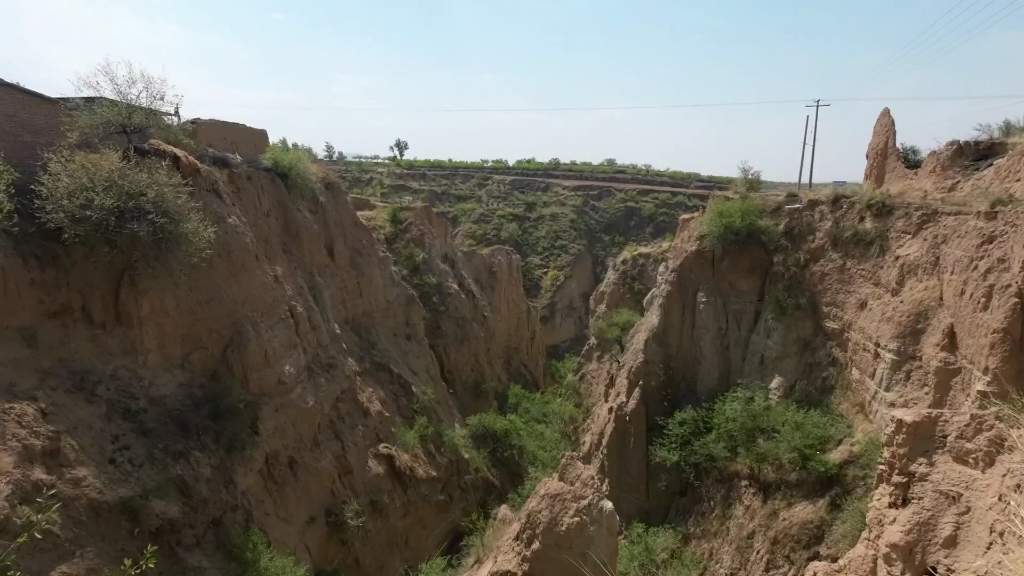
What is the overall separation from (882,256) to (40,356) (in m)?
14.8

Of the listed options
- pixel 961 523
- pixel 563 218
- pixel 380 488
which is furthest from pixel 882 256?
pixel 563 218

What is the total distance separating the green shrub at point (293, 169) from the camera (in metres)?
17.3

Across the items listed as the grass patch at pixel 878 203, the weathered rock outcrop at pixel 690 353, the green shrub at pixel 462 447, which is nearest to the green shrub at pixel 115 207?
the green shrub at pixel 462 447

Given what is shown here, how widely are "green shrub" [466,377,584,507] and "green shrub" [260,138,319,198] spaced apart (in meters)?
8.27

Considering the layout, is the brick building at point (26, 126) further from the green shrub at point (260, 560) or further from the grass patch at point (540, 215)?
the grass patch at point (540, 215)

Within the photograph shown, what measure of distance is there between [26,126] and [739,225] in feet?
Answer: 47.8

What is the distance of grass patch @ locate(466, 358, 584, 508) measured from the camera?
18.7 meters

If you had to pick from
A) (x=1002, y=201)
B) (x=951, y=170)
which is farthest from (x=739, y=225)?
(x=1002, y=201)

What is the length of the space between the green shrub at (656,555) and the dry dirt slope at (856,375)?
32cm

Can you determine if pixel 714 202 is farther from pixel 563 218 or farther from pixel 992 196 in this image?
pixel 563 218

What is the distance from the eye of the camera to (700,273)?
14836 mm

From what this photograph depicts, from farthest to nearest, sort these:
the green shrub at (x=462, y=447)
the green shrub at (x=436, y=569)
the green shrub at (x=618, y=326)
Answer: the green shrub at (x=618, y=326) → the green shrub at (x=462, y=447) → the green shrub at (x=436, y=569)

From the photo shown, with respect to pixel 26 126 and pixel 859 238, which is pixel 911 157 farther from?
pixel 26 126

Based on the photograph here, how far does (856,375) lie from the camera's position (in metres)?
11.6
